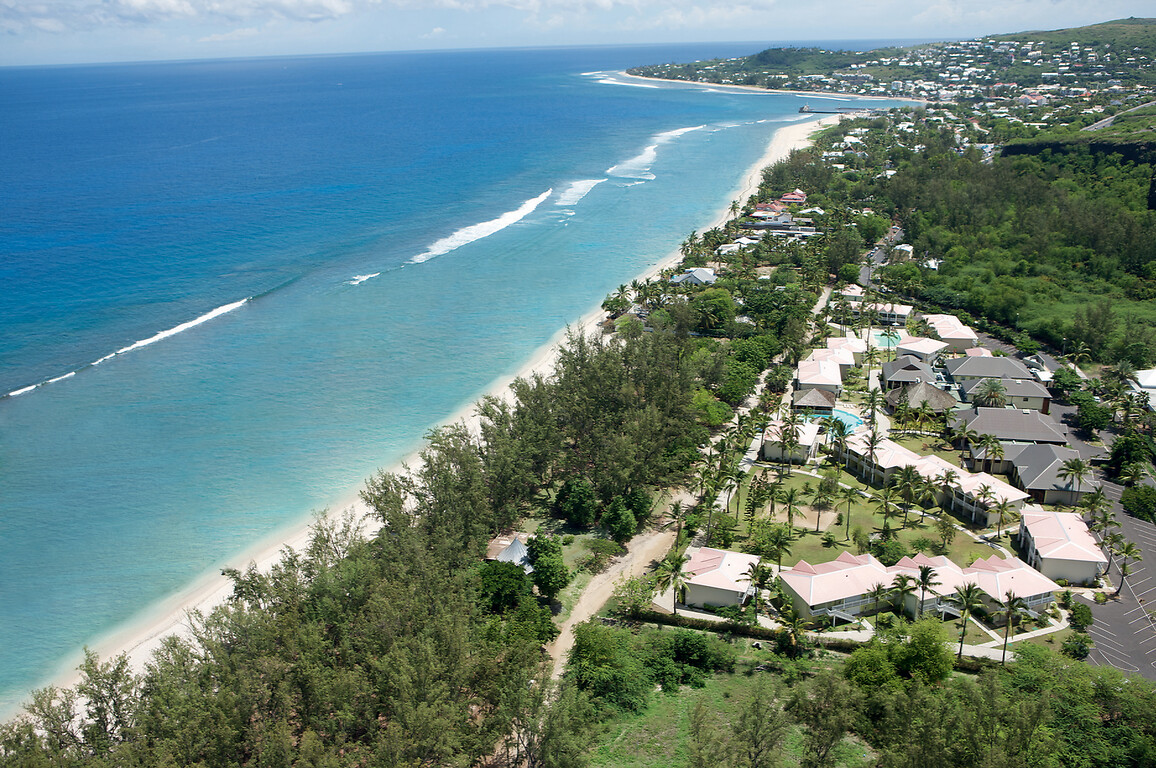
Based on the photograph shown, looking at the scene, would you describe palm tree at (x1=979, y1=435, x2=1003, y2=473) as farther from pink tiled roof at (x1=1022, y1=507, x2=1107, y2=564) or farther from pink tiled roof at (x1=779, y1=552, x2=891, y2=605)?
pink tiled roof at (x1=779, y1=552, x2=891, y2=605)

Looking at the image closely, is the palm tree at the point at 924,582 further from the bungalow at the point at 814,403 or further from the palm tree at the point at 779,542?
the bungalow at the point at 814,403

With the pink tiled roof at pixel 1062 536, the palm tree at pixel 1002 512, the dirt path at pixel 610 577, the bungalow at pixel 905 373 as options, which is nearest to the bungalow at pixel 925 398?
the bungalow at pixel 905 373

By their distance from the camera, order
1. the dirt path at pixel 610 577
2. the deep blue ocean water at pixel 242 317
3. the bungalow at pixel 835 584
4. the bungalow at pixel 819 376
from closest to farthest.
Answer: the dirt path at pixel 610 577 → the bungalow at pixel 835 584 → the deep blue ocean water at pixel 242 317 → the bungalow at pixel 819 376

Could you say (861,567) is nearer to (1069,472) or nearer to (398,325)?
(1069,472)

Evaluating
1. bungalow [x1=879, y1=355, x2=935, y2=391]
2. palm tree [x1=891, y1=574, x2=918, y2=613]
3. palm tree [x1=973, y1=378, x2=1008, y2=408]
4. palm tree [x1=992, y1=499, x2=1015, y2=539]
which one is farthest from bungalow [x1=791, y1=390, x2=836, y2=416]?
palm tree [x1=891, y1=574, x2=918, y2=613]

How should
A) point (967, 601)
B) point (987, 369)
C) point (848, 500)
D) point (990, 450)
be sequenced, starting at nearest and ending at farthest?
point (967, 601), point (848, 500), point (990, 450), point (987, 369)

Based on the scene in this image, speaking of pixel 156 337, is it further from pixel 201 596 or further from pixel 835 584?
pixel 835 584

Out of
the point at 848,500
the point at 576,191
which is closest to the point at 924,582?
the point at 848,500
